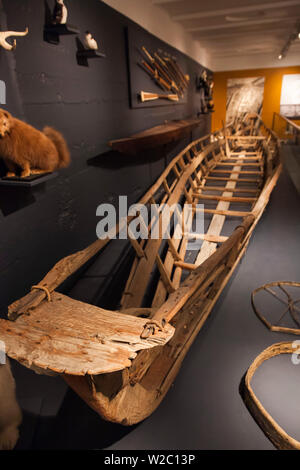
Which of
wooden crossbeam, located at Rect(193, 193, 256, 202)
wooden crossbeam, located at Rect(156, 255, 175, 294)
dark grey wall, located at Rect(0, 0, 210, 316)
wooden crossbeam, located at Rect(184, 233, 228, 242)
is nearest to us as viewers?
dark grey wall, located at Rect(0, 0, 210, 316)

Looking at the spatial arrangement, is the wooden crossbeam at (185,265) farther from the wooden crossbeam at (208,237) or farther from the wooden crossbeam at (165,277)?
the wooden crossbeam at (208,237)

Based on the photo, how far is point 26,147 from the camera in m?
2.09

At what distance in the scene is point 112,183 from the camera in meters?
3.84

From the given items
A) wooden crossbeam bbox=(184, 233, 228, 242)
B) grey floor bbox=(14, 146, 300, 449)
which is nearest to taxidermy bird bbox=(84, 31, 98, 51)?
wooden crossbeam bbox=(184, 233, 228, 242)

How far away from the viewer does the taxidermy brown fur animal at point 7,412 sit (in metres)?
1.69

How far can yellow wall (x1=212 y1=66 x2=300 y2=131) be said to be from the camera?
1203 cm

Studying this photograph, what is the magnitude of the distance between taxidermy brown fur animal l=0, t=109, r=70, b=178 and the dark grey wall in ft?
0.63

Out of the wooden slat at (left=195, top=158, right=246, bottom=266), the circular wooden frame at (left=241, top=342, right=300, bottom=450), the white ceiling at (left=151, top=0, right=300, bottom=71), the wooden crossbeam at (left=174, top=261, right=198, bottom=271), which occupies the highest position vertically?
the white ceiling at (left=151, top=0, right=300, bottom=71)

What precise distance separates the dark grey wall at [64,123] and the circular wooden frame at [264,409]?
6.02ft

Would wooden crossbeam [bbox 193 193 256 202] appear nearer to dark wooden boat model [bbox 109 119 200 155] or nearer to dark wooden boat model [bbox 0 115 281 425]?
dark wooden boat model [bbox 109 119 200 155]

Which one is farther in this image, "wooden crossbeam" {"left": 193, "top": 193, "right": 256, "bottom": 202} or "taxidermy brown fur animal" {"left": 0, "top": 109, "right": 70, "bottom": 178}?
"wooden crossbeam" {"left": 193, "top": 193, "right": 256, "bottom": 202}

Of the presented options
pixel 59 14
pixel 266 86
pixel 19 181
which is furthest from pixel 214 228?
pixel 266 86

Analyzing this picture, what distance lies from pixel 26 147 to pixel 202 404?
2143mm

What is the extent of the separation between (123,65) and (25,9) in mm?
1859
